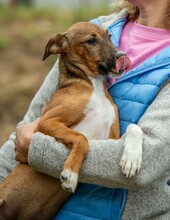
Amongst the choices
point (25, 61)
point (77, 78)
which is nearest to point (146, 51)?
point (77, 78)

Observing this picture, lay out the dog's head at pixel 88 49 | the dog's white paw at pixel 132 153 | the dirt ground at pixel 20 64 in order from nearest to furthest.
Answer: the dog's white paw at pixel 132 153 → the dog's head at pixel 88 49 → the dirt ground at pixel 20 64

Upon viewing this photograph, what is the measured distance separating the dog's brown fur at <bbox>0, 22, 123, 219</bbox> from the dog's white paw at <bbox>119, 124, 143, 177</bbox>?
202mm

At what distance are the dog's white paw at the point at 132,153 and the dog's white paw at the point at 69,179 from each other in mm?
223

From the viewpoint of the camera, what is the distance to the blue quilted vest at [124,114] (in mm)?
3336

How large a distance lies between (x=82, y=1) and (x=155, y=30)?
18.4 ft

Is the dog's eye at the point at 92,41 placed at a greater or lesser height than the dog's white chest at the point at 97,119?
greater

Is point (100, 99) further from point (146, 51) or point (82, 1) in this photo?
point (82, 1)

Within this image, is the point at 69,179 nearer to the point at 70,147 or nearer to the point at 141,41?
the point at 70,147

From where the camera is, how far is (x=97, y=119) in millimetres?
3686

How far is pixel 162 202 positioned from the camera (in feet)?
10.8

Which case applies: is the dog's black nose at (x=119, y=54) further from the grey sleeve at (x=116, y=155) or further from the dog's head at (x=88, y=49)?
the grey sleeve at (x=116, y=155)

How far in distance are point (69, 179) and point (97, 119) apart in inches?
21.7

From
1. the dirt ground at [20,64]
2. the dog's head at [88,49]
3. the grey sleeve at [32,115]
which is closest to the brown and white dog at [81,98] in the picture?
the dog's head at [88,49]

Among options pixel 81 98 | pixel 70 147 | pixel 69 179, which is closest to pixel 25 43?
pixel 81 98
